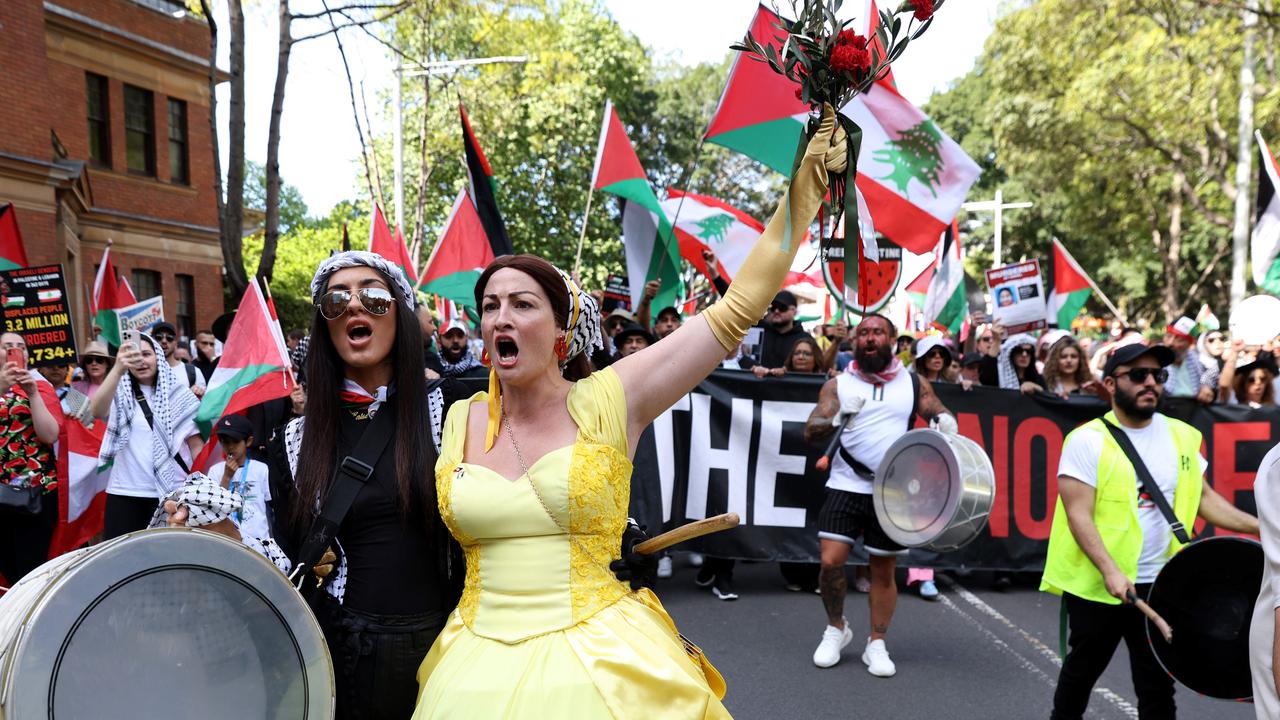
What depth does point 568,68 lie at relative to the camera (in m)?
28.6

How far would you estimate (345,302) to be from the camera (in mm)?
2576

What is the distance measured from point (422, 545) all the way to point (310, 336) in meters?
0.64

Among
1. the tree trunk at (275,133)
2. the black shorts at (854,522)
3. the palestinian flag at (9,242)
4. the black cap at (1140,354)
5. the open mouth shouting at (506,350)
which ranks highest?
the tree trunk at (275,133)

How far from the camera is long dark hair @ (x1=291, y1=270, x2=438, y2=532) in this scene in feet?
8.06

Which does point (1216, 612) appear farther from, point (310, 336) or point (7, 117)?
point (7, 117)

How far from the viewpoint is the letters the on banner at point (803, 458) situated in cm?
787

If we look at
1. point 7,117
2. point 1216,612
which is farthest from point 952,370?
point 7,117

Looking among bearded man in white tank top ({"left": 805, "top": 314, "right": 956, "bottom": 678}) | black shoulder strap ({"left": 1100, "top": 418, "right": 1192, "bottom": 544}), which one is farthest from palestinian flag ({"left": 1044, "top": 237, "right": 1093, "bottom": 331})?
black shoulder strap ({"left": 1100, "top": 418, "right": 1192, "bottom": 544})

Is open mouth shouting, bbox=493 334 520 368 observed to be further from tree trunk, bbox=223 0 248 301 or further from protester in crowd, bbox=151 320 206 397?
tree trunk, bbox=223 0 248 301

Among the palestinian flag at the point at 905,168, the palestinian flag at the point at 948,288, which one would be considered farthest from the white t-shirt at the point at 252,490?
the palestinian flag at the point at 948,288

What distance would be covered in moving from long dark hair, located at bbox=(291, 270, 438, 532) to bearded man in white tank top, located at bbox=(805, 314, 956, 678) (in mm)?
3812

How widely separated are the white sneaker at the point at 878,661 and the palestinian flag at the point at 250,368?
149 inches

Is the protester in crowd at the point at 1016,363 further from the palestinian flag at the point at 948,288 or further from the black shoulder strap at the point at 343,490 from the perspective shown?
the black shoulder strap at the point at 343,490

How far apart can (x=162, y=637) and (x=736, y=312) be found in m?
1.36
